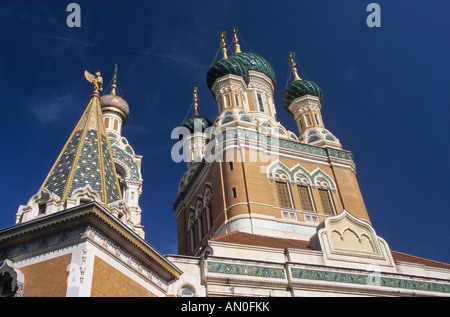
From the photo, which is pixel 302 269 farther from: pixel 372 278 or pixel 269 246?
pixel 372 278

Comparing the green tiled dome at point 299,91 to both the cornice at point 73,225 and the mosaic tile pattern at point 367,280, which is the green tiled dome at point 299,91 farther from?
the cornice at point 73,225

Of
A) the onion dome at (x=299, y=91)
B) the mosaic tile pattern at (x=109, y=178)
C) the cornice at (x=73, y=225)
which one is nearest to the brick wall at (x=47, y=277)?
the cornice at (x=73, y=225)

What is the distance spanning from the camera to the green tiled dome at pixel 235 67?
2114cm

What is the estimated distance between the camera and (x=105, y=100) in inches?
722

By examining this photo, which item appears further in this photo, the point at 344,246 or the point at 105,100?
A: the point at 105,100

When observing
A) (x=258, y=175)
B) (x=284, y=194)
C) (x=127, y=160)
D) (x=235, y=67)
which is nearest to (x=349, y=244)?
(x=284, y=194)

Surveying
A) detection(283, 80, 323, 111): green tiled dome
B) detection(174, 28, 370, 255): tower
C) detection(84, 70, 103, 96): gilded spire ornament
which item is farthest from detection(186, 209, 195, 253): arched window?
detection(84, 70, 103, 96): gilded spire ornament

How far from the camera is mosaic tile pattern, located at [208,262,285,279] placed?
37.7 ft

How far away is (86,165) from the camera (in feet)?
33.0

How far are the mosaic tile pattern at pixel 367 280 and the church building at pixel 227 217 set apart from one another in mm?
31

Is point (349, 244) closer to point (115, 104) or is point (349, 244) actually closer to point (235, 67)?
point (115, 104)
